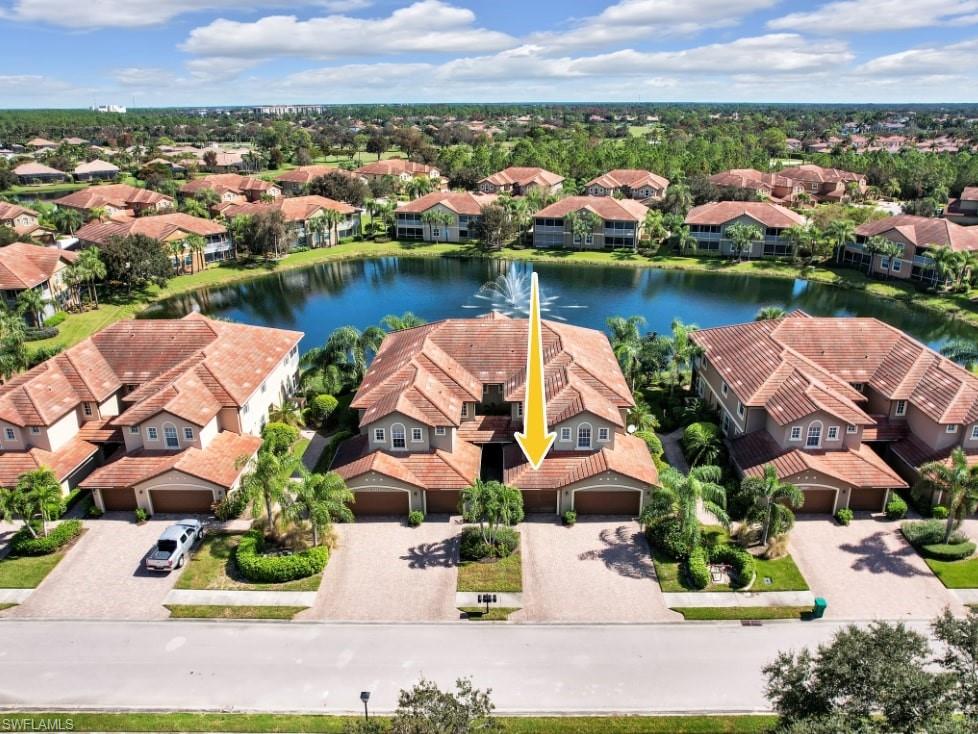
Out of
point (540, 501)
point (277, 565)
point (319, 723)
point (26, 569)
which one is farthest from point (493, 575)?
point (26, 569)

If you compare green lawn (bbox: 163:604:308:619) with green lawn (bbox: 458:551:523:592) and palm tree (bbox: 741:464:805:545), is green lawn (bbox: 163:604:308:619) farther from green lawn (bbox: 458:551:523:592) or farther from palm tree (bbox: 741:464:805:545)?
palm tree (bbox: 741:464:805:545)

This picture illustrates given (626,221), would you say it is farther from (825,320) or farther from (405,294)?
(825,320)

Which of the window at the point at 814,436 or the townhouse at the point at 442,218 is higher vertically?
the townhouse at the point at 442,218

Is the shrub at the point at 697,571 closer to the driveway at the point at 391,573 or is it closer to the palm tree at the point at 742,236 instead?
the driveway at the point at 391,573

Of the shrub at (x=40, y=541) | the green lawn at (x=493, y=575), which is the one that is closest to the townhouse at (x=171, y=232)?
the shrub at (x=40, y=541)

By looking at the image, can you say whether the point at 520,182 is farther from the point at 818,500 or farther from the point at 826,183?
the point at 818,500
